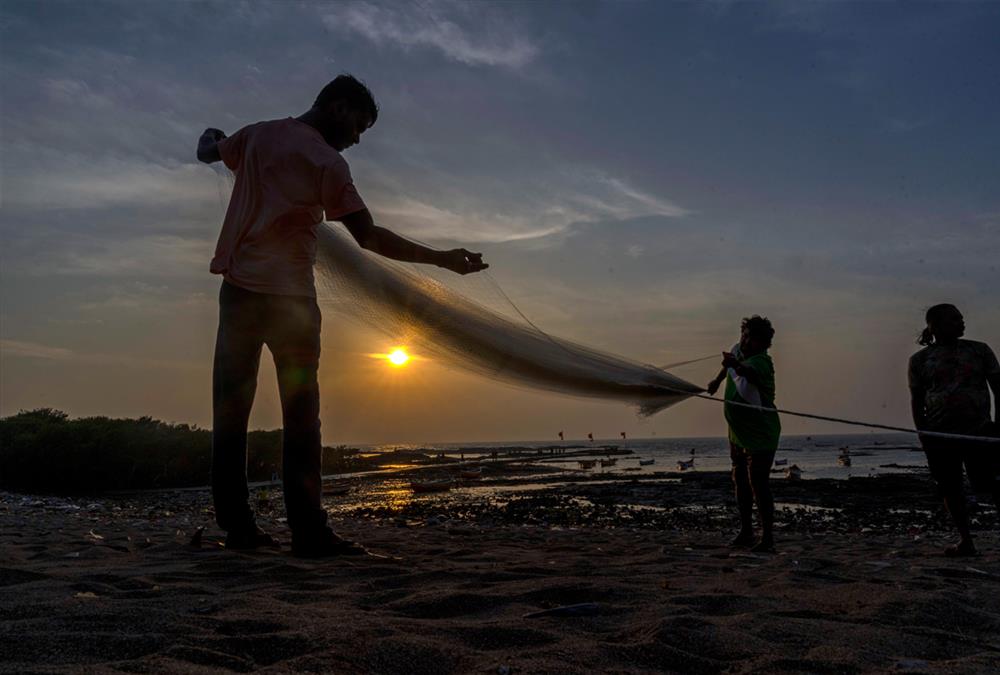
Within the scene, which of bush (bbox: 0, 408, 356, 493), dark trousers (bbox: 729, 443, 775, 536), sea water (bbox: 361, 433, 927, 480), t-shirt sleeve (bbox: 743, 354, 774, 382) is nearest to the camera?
dark trousers (bbox: 729, 443, 775, 536)

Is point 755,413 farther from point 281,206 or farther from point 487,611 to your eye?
point 281,206

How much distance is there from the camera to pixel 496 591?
130 inches

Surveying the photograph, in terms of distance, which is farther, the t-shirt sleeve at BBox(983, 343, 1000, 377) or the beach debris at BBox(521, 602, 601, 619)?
the t-shirt sleeve at BBox(983, 343, 1000, 377)

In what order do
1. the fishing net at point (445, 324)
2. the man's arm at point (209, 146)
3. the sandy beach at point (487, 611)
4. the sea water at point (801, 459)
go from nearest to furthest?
the sandy beach at point (487, 611)
the man's arm at point (209, 146)
the fishing net at point (445, 324)
the sea water at point (801, 459)

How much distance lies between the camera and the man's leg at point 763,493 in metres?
5.92

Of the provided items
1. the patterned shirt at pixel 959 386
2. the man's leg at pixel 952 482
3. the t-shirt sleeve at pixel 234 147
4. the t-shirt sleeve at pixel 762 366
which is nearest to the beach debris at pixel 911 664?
the t-shirt sleeve at pixel 762 366

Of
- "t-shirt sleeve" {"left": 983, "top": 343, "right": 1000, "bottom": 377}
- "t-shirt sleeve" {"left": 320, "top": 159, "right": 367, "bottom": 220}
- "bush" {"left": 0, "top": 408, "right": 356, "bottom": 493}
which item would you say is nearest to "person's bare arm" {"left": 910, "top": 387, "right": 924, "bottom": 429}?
"t-shirt sleeve" {"left": 983, "top": 343, "right": 1000, "bottom": 377}

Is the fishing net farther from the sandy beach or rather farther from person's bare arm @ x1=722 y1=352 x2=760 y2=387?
the sandy beach

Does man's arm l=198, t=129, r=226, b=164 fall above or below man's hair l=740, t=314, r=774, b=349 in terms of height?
above

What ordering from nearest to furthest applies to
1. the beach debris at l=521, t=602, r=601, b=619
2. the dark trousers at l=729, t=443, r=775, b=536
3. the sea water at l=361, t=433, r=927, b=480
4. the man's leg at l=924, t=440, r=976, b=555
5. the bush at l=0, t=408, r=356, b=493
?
the beach debris at l=521, t=602, r=601, b=619 < the man's leg at l=924, t=440, r=976, b=555 < the dark trousers at l=729, t=443, r=775, b=536 < the bush at l=0, t=408, r=356, b=493 < the sea water at l=361, t=433, r=927, b=480

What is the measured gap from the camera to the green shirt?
6.05 metres

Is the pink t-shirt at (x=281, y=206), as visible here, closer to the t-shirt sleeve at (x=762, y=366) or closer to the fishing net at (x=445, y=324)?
the fishing net at (x=445, y=324)

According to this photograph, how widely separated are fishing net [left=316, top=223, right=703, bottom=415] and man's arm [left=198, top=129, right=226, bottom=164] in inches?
36.6

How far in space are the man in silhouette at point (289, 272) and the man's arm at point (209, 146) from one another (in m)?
0.52
